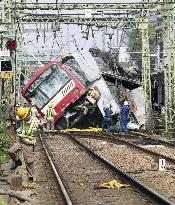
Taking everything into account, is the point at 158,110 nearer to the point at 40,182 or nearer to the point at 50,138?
the point at 50,138

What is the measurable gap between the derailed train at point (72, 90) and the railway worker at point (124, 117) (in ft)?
7.57

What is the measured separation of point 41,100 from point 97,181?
22503mm

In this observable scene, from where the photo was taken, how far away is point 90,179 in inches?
582

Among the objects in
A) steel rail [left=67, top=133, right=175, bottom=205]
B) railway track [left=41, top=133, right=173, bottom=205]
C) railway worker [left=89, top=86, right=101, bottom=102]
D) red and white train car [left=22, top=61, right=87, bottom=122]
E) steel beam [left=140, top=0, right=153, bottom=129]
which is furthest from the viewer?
steel beam [left=140, top=0, right=153, bottom=129]

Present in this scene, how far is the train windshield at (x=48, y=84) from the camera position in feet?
117

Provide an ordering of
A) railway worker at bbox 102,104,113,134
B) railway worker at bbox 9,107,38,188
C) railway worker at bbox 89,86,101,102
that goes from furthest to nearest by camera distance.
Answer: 1. railway worker at bbox 89,86,101,102
2. railway worker at bbox 102,104,113,134
3. railway worker at bbox 9,107,38,188

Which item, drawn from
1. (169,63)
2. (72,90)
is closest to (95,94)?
(72,90)

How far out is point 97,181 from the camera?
14.3 meters

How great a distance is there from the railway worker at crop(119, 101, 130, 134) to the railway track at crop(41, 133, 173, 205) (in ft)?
31.5

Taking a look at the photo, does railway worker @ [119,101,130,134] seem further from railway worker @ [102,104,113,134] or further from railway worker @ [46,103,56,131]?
railway worker @ [46,103,56,131]

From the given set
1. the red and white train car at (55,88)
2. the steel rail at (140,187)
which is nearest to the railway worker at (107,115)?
the red and white train car at (55,88)

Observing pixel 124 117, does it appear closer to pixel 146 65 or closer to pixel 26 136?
pixel 146 65

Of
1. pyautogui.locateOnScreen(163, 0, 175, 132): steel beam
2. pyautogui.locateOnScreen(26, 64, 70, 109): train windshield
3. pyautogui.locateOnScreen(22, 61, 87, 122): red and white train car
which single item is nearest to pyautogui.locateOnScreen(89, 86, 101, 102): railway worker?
pyautogui.locateOnScreen(22, 61, 87, 122): red and white train car

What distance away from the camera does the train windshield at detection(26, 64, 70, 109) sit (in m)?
35.8
